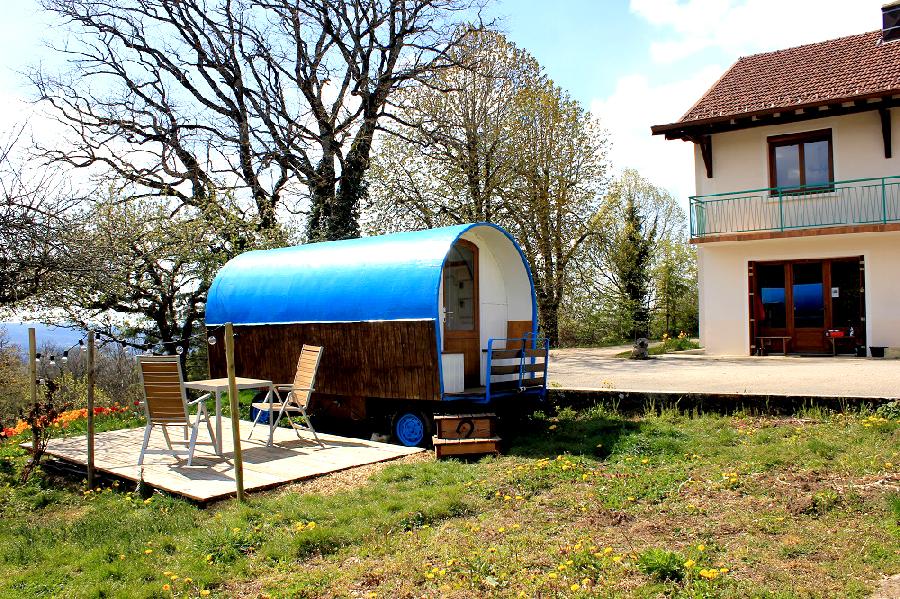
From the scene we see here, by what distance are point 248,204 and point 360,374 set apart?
12906mm

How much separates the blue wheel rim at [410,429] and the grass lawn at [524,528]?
5.62ft

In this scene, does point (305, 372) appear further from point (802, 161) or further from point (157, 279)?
point (802, 161)

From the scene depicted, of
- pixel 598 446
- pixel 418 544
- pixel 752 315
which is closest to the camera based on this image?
pixel 418 544

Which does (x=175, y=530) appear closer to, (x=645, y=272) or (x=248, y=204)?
(x=248, y=204)

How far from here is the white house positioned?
55.2 ft

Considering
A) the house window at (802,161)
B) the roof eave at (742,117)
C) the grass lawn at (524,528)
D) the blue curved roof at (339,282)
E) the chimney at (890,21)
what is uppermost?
the chimney at (890,21)

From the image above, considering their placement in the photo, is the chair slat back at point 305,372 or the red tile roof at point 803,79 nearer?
the chair slat back at point 305,372

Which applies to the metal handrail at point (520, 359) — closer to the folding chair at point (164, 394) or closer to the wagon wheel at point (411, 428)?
the wagon wheel at point (411, 428)

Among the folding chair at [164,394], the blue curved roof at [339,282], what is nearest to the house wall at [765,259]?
the blue curved roof at [339,282]

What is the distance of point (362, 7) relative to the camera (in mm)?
23062

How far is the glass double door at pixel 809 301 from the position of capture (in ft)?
56.9

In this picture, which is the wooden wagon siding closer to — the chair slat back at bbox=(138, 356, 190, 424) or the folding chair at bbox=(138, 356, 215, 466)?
the folding chair at bbox=(138, 356, 215, 466)

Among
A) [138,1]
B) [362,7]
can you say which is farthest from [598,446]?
[138,1]

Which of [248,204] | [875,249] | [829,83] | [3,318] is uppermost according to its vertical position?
[829,83]
